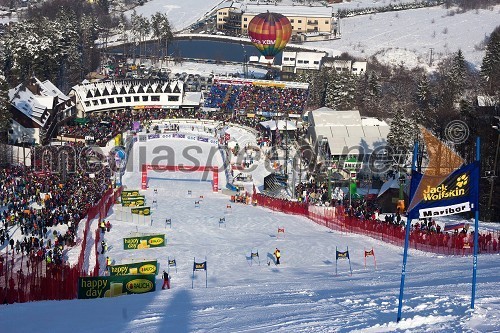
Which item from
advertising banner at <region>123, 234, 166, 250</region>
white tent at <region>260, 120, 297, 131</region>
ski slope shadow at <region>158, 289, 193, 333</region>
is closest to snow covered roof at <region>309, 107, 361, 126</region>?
white tent at <region>260, 120, 297, 131</region>

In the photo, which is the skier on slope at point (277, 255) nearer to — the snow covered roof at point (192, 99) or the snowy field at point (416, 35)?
the snow covered roof at point (192, 99)

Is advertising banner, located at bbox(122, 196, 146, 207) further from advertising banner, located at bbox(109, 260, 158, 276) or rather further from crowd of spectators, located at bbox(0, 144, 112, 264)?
advertising banner, located at bbox(109, 260, 158, 276)

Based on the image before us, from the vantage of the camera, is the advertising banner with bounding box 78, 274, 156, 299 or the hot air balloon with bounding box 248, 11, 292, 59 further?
the hot air balloon with bounding box 248, 11, 292, 59

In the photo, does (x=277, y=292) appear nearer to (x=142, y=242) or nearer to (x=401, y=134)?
(x=142, y=242)

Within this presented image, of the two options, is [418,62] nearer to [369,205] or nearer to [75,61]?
[75,61]

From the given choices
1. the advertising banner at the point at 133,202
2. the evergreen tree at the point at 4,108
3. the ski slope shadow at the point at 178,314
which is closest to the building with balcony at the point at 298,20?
the evergreen tree at the point at 4,108

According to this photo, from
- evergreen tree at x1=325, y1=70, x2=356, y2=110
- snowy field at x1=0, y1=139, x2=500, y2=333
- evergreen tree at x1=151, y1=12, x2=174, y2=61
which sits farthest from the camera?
evergreen tree at x1=151, y1=12, x2=174, y2=61
